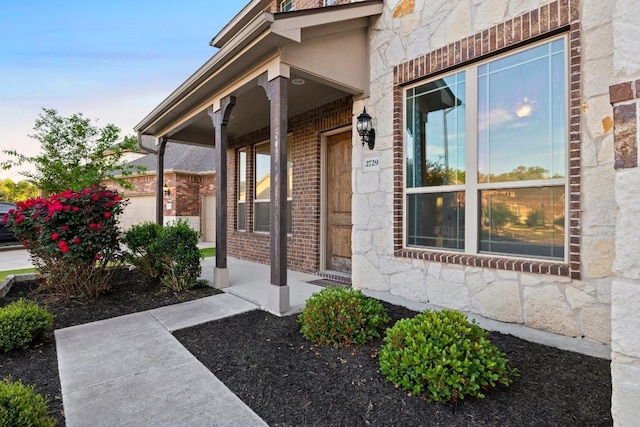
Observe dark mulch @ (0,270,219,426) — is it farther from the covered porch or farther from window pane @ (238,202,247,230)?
window pane @ (238,202,247,230)

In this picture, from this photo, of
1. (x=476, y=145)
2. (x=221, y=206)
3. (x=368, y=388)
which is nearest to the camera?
(x=368, y=388)

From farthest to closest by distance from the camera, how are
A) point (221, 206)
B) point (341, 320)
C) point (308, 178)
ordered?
1. point (308, 178)
2. point (221, 206)
3. point (341, 320)

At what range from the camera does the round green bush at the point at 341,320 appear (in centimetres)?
292

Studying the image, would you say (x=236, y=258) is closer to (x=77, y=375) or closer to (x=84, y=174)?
(x=84, y=174)

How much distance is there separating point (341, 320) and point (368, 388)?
0.73m

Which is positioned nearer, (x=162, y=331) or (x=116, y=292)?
(x=162, y=331)

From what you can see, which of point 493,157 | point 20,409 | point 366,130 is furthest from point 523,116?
point 20,409

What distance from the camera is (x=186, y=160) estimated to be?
1456 centimetres

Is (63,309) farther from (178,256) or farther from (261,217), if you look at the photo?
(261,217)

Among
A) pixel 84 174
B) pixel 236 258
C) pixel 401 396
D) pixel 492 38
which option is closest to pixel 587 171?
pixel 492 38

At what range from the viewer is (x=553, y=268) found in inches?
114

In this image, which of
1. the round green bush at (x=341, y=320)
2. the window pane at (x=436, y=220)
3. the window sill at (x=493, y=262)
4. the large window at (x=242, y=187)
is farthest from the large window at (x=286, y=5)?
the round green bush at (x=341, y=320)

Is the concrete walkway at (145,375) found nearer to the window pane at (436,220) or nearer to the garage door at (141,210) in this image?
the window pane at (436,220)

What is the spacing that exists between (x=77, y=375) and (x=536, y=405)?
10.6 feet
